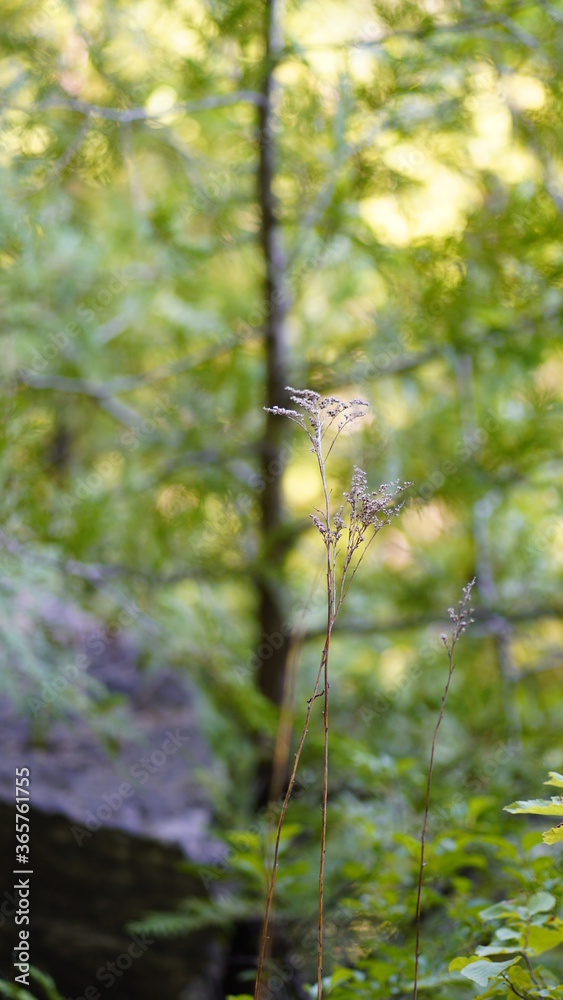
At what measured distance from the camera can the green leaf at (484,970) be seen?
100 centimetres

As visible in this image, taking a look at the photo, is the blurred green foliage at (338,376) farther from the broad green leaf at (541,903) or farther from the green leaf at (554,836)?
the green leaf at (554,836)

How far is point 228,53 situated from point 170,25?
448mm

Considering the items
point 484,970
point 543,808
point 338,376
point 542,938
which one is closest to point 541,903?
point 542,938

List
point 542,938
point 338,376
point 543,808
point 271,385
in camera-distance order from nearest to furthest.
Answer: point 543,808 < point 542,938 < point 338,376 < point 271,385

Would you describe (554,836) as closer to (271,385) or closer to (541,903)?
(541,903)

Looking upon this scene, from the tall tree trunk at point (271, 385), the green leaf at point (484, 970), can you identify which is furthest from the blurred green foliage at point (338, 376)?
the green leaf at point (484, 970)

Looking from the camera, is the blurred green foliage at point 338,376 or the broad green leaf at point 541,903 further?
the blurred green foliage at point 338,376

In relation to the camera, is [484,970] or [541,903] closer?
[484,970]

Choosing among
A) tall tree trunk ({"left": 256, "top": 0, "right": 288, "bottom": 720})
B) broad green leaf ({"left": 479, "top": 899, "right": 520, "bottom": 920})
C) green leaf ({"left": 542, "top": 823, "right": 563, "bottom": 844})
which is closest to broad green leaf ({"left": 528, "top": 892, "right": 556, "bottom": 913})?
broad green leaf ({"left": 479, "top": 899, "right": 520, "bottom": 920})

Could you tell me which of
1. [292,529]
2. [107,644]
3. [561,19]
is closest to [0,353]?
[107,644]

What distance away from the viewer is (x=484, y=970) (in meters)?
1.02

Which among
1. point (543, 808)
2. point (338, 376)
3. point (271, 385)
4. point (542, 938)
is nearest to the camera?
point (543, 808)

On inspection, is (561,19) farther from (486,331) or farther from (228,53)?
(228,53)

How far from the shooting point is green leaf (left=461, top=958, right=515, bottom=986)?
1.00 metres
